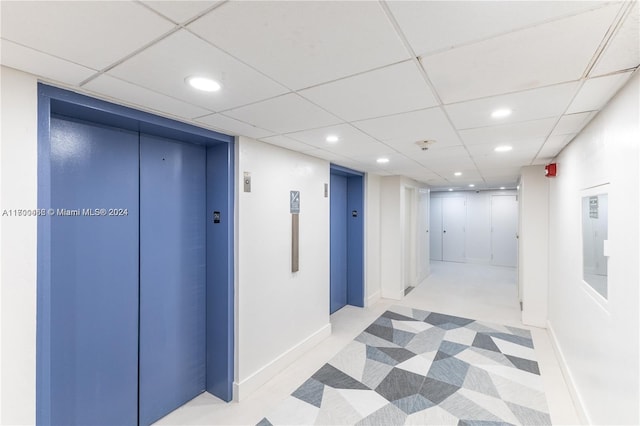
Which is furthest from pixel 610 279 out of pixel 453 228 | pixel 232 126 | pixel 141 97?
pixel 453 228

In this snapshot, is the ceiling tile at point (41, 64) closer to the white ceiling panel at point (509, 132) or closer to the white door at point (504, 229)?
the white ceiling panel at point (509, 132)

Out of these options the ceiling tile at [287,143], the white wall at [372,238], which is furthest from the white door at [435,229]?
the ceiling tile at [287,143]

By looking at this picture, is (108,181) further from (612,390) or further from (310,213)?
(612,390)

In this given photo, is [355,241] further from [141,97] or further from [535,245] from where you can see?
[141,97]

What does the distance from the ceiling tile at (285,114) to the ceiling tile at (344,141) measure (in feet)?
0.52

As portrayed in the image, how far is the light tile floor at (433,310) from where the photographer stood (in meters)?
2.43

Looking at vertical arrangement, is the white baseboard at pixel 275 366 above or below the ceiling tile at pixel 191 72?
below

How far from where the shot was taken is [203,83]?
4.99 feet

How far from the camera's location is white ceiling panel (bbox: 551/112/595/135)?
2.02 meters

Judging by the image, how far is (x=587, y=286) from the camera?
2.22 metres

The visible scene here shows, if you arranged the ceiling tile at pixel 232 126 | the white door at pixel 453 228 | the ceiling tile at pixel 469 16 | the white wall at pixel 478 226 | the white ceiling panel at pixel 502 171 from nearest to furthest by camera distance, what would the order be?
the ceiling tile at pixel 469 16 < the ceiling tile at pixel 232 126 < the white ceiling panel at pixel 502 171 < the white wall at pixel 478 226 < the white door at pixel 453 228

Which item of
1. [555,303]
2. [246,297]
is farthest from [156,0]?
[555,303]

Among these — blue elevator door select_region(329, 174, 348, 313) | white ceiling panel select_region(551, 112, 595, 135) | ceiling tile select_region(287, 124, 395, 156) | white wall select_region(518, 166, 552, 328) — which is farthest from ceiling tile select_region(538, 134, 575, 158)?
blue elevator door select_region(329, 174, 348, 313)

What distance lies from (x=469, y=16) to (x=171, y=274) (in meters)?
2.62
